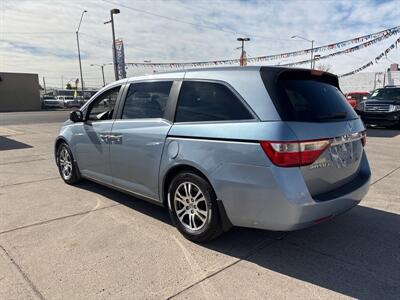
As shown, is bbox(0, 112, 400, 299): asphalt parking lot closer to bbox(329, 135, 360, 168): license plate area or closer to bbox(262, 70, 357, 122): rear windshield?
bbox(329, 135, 360, 168): license plate area

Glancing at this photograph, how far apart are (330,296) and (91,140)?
365cm

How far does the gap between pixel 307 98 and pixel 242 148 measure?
83 cm

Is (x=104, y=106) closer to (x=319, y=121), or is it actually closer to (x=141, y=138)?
(x=141, y=138)

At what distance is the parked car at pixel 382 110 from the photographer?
13734 mm

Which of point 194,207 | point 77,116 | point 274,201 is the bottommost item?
point 194,207

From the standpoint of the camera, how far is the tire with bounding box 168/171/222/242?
341 centimetres

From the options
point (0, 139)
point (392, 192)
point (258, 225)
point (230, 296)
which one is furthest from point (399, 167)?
point (0, 139)

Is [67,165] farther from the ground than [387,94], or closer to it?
closer to it

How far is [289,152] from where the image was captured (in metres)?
2.89

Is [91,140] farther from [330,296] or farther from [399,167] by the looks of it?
[399,167]

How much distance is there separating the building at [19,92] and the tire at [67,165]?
140 ft

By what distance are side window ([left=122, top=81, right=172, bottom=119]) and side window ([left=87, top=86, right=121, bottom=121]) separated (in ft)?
1.16

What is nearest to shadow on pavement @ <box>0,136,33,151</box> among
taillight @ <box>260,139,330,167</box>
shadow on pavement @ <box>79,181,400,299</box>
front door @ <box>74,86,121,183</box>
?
front door @ <box>74,86,121,183</box>

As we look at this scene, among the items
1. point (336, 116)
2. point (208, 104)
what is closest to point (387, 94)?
point (336, 116)
